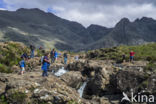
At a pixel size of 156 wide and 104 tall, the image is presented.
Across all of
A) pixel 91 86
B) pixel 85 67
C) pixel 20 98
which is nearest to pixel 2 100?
pixel 20 98

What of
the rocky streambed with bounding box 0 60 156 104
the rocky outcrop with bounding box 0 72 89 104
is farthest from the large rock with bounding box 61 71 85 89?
the rocky outcrop with bounding box 0 72 89 104

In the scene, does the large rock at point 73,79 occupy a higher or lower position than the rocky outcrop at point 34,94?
lower

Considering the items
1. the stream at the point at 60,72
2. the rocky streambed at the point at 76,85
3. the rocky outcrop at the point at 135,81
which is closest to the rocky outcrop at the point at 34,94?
the rocky streambed at the point at 76,85

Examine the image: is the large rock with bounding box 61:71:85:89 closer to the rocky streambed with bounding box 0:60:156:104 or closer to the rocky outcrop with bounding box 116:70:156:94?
the rocky streambed with bounding box 0:60:156:104

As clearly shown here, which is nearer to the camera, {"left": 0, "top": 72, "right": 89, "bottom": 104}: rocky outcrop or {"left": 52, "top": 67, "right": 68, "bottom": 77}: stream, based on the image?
{"left": 0, "top": 72, "right": 89, "bottom": 104}: rocky outcrop

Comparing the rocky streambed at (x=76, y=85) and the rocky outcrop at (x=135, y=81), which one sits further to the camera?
the rocky outcrop at (x=135, y=81)

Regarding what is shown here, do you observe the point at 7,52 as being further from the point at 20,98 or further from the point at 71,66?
the point at 20,98

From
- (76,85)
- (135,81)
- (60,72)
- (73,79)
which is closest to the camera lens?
(135,81)

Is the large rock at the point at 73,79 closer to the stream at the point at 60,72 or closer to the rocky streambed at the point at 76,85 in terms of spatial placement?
the rocky streambed at the point at 76,85

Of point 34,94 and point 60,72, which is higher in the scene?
point 34,94

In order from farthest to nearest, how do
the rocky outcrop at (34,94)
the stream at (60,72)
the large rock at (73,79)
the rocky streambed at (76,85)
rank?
the stream at (60,72)
the large rock at (73,79)
the rocky streambed at (76,85)
the rocky outcrop at (34,94)

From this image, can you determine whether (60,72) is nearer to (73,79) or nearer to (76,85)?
(73,79)

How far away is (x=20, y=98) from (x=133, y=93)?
1261 cm

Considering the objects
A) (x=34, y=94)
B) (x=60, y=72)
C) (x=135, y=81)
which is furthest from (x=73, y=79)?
(x=34, y=94)
